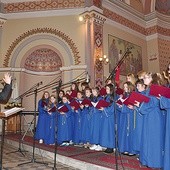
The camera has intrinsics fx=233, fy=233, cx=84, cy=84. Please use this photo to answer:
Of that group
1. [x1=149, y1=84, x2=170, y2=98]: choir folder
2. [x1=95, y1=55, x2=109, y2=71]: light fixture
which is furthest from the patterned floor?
[x1=95, y1=55, x2=109, y2=71]: light fixture

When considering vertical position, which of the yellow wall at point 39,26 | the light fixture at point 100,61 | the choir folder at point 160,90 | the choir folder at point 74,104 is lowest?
the choir folder at point 74,104

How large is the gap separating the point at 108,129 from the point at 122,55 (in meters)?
7.60

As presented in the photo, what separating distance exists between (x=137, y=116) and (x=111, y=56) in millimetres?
7663

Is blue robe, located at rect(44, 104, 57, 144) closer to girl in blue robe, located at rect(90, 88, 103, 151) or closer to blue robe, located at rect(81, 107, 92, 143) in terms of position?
blue robe, located at rect(81, 107, 92, 143)

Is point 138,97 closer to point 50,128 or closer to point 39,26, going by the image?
point 50,128

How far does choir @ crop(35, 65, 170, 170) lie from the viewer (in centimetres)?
387

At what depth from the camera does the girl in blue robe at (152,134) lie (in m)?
3.85

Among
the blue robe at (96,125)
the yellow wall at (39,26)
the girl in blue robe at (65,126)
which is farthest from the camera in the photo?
the yellow wall at (39,26)

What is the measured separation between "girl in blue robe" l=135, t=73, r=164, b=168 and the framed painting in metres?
7.61

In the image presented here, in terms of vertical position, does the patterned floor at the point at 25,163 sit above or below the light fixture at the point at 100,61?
below

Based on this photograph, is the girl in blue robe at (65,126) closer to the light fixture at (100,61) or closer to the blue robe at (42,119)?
the blue robe at (42,119)

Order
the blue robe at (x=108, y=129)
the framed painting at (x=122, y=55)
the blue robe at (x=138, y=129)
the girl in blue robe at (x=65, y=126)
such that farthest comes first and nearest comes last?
the framed painting at (x=122, y=55), the girl in blue robe at (x=65, y=126), the blue robe at (x=108, y=129), the blue robe at (x=138, y=129)

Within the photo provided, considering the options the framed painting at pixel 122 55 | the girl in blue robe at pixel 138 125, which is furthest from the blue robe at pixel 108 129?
the framed painting at pixel 122 55

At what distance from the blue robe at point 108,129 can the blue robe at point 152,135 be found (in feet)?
4.72
